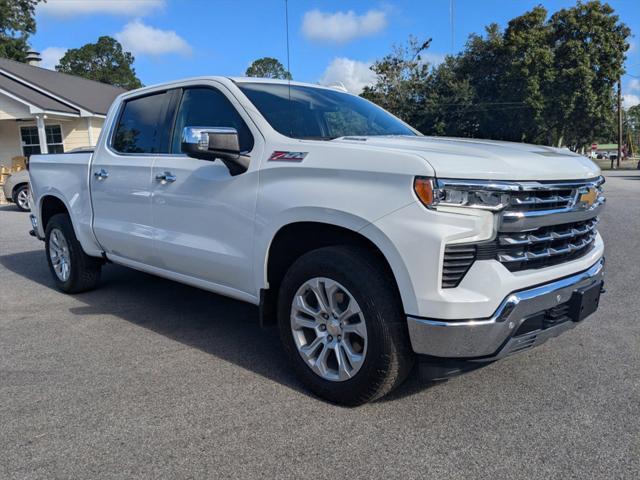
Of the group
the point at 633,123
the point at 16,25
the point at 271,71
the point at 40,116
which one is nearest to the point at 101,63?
the point at 16,25

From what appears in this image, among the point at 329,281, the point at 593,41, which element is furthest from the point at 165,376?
the point at 593,41

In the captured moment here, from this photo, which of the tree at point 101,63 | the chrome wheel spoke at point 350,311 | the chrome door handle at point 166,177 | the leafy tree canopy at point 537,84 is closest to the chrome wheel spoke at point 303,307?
the chrome wheel spoke at point 350,311

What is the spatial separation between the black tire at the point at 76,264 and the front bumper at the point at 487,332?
13.4ft

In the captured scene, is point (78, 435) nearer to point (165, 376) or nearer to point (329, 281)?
point (165, 376)

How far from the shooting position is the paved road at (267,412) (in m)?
2.66

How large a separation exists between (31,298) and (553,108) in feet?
137

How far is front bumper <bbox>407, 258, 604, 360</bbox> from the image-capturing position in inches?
106

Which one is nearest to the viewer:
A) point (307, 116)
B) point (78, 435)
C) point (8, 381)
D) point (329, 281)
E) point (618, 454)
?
point (618, 454)

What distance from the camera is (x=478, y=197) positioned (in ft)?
8.90

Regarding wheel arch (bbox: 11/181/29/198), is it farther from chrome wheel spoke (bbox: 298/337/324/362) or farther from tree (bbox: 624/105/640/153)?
tree (bbox: 624/105/640/153)

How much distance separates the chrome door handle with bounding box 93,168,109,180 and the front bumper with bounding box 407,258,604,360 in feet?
11.0

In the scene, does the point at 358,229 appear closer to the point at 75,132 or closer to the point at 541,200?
the point at 541,200

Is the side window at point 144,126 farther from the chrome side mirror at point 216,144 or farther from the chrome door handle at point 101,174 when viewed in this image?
the chrome side mirror at point 216,144

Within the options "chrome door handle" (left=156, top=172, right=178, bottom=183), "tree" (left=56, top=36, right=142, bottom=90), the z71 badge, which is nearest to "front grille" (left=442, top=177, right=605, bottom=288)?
the z71 badge
